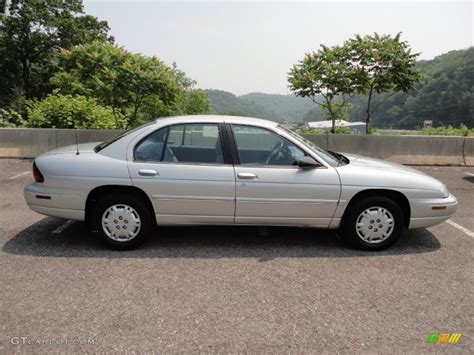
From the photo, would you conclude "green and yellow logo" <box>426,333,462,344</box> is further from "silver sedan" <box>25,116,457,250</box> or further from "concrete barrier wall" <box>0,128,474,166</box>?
"concrete barrier wall" <box>0,128,474,166</box>

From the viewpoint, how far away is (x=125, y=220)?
12.7 feet

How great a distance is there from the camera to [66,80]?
18.0 metres

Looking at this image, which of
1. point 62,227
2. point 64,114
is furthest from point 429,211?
point 64,114

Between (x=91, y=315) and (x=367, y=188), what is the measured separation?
9.67 feet

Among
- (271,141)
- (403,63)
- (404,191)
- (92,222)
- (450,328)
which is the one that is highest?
(403,63)

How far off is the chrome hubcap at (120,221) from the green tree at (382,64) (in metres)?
9.68

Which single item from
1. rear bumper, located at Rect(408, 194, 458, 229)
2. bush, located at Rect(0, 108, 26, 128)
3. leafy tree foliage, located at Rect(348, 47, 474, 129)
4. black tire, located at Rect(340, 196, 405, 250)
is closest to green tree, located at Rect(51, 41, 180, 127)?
bush, located at Rect(0, 108, 26, 128)

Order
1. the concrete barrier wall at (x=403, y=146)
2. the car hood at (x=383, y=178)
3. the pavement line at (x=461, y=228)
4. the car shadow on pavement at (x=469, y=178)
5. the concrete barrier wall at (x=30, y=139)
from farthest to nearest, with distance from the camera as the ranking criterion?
the concrete barrier wall at (x=403, y=146) < the concrete barrier wall at (x=30, y=139) < the car shadow on pavement at (x=469, y=178) < the pavement line at (x=461, y=228) < the car hood at (x=383, y=178)

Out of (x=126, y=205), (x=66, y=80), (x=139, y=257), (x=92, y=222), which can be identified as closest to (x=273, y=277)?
(x=139, y=257)

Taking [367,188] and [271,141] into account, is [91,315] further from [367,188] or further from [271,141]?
[367,188]

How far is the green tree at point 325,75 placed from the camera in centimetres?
1162

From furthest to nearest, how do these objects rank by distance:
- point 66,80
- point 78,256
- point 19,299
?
1. point 66,80
2. point 78,256
3. point 19,299

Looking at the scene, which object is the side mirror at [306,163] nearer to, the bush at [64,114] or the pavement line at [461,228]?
the pavement line at [461,228]

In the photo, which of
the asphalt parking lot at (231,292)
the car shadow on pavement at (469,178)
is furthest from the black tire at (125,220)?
the car shadow on pavement at (469,178)
